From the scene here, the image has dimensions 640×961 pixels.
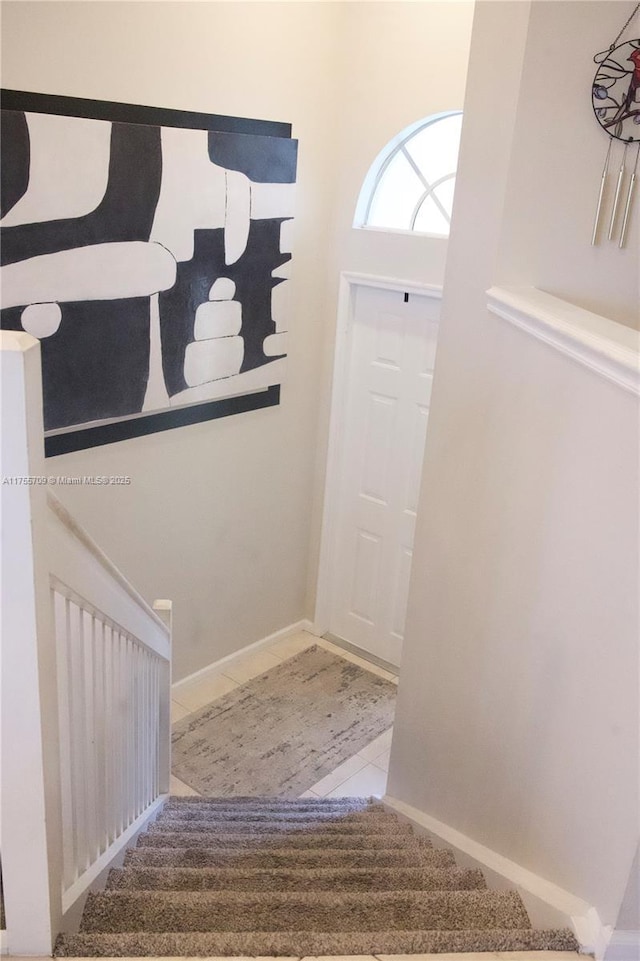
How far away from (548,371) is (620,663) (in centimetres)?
75

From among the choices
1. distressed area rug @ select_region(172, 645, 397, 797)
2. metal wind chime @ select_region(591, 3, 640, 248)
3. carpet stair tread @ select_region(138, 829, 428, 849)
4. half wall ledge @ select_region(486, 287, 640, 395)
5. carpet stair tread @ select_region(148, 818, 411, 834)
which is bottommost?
distressed area rug @ select_region(172, 645, 397, 797)

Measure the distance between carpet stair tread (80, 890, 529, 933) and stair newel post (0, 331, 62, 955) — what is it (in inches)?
9.5

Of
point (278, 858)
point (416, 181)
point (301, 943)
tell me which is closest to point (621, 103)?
point (416, 181)

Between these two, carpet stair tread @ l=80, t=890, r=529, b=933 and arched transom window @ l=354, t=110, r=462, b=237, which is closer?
carpet stair tread @ l=80, t=890, r=529, b=933

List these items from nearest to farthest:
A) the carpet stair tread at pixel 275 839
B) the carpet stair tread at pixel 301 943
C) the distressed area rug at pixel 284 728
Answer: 1. the carpet stair tread at pixel 301 943
2. the carpet stair tread at pixel 275 839
3. the distressed area rug at pixel 284 728

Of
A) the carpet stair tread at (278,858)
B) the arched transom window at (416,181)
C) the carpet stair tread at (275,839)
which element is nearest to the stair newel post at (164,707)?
the carpet stair tread at (275,839)

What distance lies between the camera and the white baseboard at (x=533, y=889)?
5.41ft

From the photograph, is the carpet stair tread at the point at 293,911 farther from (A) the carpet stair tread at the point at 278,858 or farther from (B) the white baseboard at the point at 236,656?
(B) the white baseboard at the point at 236,656

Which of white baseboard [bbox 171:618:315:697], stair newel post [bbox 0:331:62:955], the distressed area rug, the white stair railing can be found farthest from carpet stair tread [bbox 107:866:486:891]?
white baseboard [bbox 171:618:315:697]

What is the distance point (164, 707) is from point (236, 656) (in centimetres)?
176

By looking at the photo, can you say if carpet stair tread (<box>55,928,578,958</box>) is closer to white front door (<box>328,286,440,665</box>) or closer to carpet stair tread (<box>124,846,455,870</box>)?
carpet stair tread (<box>124,846,455,870</box>)

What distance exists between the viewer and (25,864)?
137 cm

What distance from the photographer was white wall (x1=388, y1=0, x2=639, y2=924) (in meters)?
1.68

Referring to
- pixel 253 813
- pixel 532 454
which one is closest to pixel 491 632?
pixel 532 454
